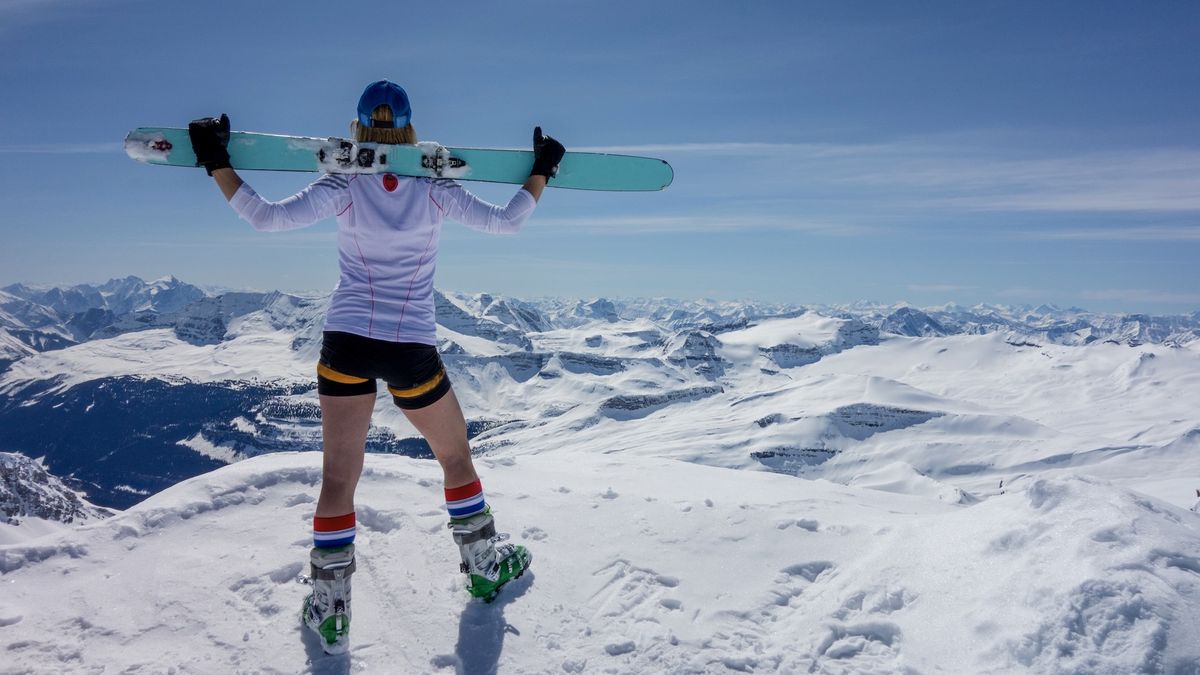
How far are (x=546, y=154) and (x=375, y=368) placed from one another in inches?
89.7

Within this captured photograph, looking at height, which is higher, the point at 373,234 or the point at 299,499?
the point at 373,234

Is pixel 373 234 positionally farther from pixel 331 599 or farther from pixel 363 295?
pixel 331 599

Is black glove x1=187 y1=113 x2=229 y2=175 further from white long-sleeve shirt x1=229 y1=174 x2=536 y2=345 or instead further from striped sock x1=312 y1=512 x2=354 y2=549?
striped sock x1=312 y1=512 x2=354 y2=549

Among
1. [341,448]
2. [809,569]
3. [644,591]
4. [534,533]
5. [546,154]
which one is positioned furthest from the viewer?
[534,533]

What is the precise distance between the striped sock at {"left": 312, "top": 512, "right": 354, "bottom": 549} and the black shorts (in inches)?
35.2

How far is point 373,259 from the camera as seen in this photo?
416 cm

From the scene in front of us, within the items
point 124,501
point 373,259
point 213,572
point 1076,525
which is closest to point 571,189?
point 373,259

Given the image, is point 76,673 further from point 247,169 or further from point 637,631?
point 247,169

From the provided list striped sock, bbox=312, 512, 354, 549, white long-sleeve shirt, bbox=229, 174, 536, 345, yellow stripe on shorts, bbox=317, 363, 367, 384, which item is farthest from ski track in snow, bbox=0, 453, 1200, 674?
white long-sleeve shirt, bbox=229, 174, 536, 345

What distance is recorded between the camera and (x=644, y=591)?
16.0ft

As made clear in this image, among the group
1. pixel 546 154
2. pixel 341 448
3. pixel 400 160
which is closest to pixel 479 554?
pixel 341 448

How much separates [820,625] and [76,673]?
191 inches

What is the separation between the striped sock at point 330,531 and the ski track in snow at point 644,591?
2.13ft

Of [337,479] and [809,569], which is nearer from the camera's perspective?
[337,479]
